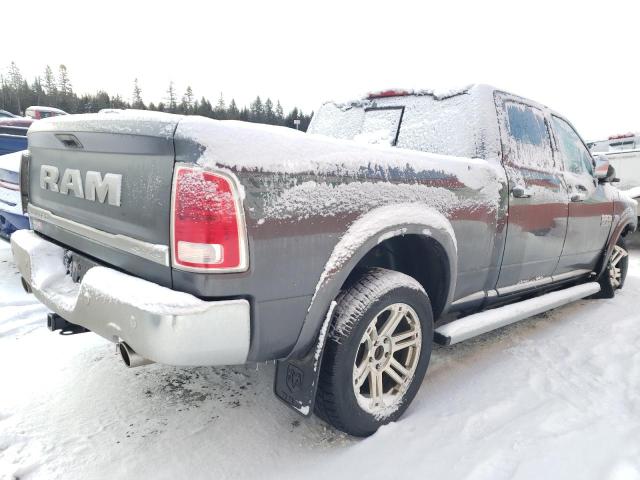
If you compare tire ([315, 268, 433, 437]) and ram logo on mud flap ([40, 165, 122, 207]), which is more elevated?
ram logo on mud flap ([40, 165, 122, 207])

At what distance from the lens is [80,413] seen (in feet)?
7.59

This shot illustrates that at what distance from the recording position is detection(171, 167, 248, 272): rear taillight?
5.15ft

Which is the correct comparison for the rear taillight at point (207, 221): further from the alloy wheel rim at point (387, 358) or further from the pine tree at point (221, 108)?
the pine tree at point (221, 108)

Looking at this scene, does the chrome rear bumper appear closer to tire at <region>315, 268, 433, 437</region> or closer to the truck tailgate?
the truck tailgate

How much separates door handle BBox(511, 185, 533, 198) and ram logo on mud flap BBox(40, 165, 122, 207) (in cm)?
228

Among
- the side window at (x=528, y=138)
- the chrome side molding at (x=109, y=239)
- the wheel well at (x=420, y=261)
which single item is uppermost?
the side window at (x=528, y=138)

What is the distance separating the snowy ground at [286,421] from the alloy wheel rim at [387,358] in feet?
0.53

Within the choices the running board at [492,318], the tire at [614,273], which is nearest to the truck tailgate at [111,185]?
the running board at [492,318]

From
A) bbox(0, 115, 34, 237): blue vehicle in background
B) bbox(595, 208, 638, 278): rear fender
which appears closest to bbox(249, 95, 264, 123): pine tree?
bbox(0, 115, 34, 237): blue vehicle in background

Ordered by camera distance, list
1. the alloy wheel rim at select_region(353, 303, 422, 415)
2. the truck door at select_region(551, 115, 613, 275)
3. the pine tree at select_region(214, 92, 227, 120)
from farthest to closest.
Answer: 1. the pine tree at select_region(214, 92, 227, 120)
2. the truck door at select_region(551, 115, 613, 275)
3. the alloy wheel rim at select_region(353, 303, 422, 415)

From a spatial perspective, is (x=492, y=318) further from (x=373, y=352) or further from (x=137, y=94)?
(x=137, y=94)

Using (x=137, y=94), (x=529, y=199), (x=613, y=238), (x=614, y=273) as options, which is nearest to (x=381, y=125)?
(x=529, y=199)

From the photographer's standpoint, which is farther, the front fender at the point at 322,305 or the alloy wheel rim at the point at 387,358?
the alloy wheel rim at the point at 387,358

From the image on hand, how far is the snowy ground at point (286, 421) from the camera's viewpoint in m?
1.95
